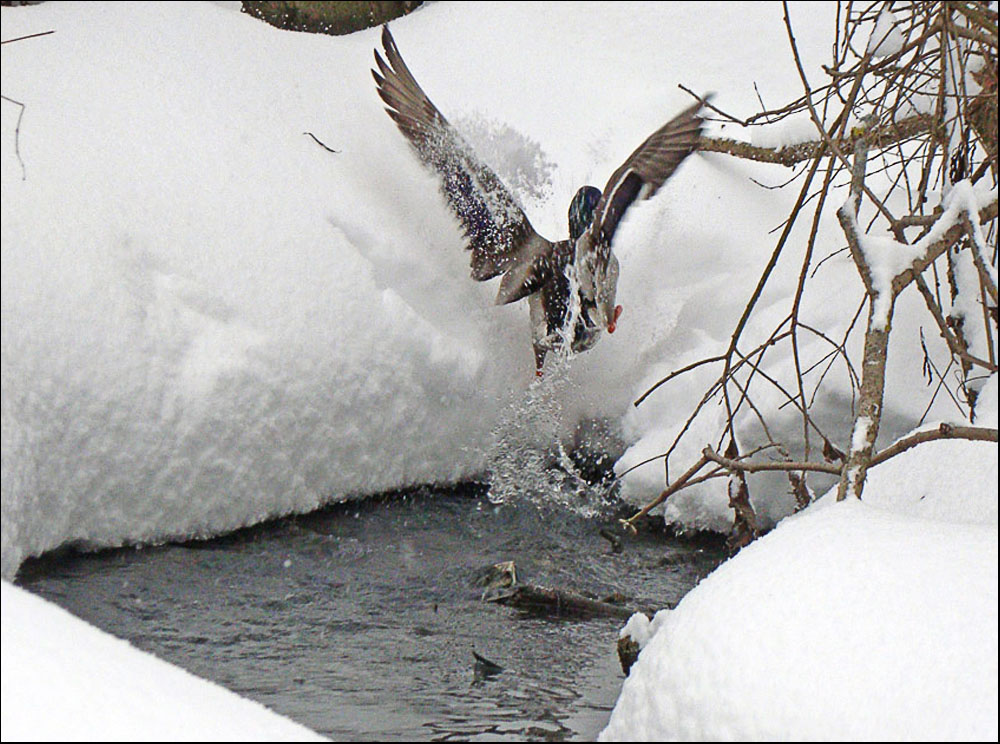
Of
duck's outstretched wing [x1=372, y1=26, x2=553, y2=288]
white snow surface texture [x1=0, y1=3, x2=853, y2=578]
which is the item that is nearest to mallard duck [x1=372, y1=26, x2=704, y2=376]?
duck's outstretched wing [x1=372, y1=26, x2=553, y2=288]

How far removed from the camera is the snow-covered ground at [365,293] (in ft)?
4.82

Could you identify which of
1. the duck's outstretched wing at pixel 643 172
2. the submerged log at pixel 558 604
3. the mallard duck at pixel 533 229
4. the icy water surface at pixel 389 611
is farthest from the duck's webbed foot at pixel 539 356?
the submerged log at pixel 558 604

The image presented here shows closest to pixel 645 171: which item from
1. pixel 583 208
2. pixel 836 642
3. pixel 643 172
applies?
pixel 643 172

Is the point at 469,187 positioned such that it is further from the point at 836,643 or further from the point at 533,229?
the point at 836,643

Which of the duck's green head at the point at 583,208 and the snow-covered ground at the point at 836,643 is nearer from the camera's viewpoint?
the snow-covered ground at the point at 836,643

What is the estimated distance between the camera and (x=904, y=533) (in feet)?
4.61

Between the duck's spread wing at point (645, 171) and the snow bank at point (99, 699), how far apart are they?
1.82 meters

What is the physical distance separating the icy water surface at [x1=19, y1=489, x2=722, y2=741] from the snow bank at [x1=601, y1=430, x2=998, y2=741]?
515mm

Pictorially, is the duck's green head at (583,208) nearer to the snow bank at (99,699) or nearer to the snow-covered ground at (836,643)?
the snow-covered ground at (836,643)

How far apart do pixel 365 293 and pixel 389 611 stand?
0.88 meters

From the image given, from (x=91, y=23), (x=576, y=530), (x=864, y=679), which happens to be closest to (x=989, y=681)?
(x=864, y=679)

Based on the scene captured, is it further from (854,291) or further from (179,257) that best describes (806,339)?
(179,257)

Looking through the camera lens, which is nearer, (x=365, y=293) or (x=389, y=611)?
(x=389, y=611)

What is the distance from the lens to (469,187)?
304 cm
